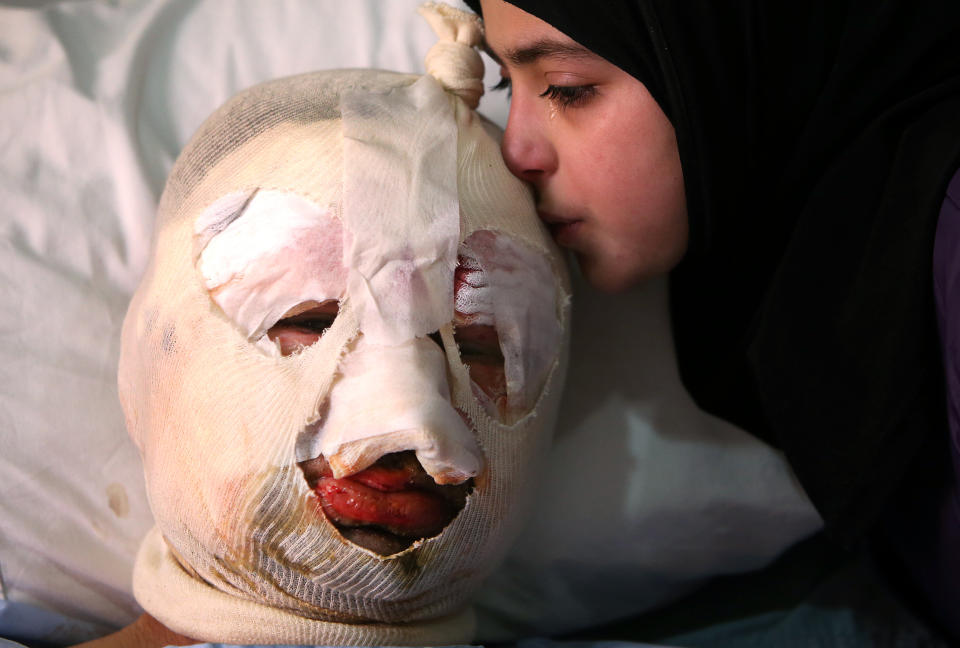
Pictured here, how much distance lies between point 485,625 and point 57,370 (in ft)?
2.12

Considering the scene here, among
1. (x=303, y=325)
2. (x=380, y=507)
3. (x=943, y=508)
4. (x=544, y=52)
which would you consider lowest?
(x=943, y=508)

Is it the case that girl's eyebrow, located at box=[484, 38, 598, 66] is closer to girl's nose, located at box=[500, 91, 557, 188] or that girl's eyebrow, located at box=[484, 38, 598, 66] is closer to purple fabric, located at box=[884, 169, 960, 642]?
girl's nose, located at box=[500, 91, 557, 188]

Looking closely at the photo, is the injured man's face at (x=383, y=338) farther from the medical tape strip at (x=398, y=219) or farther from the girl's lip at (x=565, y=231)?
the girl's lip at (x=565, y=231)

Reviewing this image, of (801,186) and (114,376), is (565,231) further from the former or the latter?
(114,376)

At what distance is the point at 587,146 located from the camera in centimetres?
91

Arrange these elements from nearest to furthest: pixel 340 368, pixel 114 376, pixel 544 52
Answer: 1. pixel 340 368
2. pixel 544 52
3. pixel 114 376

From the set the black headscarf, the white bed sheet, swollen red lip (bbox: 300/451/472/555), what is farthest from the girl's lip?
swollen red lip (bbox: 300/451/472/555)

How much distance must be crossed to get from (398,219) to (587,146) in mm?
260

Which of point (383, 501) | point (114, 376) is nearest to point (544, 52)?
point (383, 501)

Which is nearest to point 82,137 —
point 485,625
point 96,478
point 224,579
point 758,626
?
point 96,478

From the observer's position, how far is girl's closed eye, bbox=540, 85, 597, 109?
90 cm

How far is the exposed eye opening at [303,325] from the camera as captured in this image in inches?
29.5

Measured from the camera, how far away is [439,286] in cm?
76

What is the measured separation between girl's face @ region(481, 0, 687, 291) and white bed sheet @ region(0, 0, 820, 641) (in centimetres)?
25
